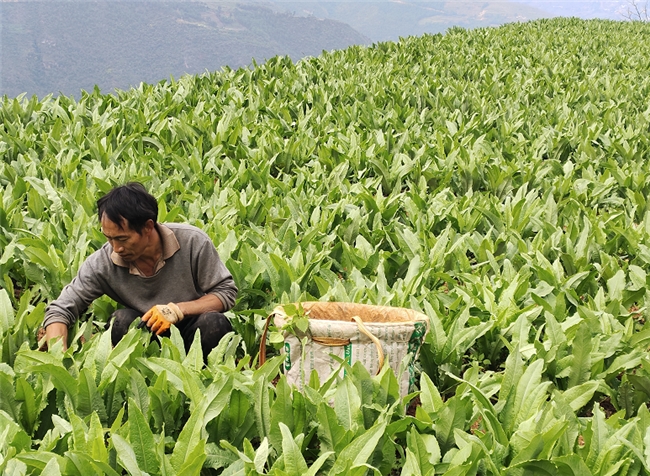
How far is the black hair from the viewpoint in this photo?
3.24 metres

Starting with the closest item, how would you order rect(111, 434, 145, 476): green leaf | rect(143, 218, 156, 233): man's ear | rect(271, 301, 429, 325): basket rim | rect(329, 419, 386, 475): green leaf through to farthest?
1. rect(111, 434, 145, 476): green leaf
2. rect(329, 419, 386, 475): green leaf
3. rect(271, 301, 429, 325): basket rim
4. rect(143, 218, 156, 233): man's ear

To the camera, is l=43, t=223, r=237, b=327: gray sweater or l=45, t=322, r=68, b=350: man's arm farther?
l=43, t=223, r=237, b=327: gray sweater

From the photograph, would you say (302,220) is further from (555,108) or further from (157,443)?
(555,108)

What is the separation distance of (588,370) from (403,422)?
3.46 ft

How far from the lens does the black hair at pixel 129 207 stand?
324cm

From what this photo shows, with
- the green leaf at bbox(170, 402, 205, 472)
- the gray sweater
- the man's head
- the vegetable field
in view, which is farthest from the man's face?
the green leaf at bbox(170, 402, 205, 472)

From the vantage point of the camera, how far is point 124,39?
14562cm

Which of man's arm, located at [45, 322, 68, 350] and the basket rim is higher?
the basket rim

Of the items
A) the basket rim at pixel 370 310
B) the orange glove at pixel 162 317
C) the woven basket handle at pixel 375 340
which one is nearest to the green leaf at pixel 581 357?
the basket rim at pixel 370 310

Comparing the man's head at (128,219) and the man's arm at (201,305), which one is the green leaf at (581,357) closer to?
the man's arm at (201,305)

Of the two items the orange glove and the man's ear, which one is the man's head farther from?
the orange glove

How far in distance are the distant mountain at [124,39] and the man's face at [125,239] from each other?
10895 cm

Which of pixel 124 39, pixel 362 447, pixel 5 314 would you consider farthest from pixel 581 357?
pixel 124 39

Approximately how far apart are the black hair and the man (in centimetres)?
1
